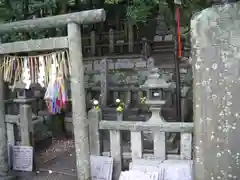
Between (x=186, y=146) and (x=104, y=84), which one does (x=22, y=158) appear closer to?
(x=186, y=146)

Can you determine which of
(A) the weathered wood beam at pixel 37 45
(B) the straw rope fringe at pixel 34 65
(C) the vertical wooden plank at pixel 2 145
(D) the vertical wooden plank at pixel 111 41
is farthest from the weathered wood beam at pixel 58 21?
(D) the vertical wooden plank at pixel 111 41

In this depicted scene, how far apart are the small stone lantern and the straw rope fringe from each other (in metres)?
1.42

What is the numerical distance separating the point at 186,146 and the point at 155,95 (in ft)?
3.22

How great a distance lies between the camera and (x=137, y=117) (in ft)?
24.1

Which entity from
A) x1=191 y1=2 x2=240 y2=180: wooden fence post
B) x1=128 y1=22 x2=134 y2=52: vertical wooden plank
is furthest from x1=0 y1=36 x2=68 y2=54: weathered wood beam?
x1=128 y1=22 x2=134 y2=52: vertical wooden plank

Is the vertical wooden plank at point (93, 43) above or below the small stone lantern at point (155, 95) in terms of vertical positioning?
above

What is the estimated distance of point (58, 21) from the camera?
13.8ft

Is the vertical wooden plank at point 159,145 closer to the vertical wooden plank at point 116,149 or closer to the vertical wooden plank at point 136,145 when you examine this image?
the vertical wooden plank at point 136,145

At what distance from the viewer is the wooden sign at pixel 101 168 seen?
456 centimetres

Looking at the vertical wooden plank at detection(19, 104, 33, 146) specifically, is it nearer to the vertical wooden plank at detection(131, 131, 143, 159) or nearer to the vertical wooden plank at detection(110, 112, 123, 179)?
the vertical wooden plank at detection(110, 112, 123, 179)

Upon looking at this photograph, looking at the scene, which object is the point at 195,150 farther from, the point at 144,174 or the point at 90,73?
the point at 90,73

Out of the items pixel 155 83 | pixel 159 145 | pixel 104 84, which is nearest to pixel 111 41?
pixel 104 84

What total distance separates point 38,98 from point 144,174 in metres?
5.80

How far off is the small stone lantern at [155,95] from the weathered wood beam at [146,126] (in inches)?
4.7
